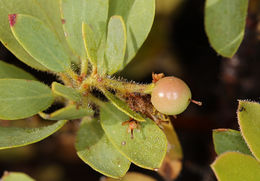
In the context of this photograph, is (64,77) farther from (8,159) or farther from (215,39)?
(8,159)

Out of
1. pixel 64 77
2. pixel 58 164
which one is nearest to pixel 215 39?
pixel 64 77

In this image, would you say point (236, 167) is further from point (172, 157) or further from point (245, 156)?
point (172, 157)

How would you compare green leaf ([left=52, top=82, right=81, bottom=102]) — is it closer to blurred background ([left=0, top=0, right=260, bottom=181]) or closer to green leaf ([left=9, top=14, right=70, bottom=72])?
green leaf ([left=9, top=14, right=70, bottom=72])

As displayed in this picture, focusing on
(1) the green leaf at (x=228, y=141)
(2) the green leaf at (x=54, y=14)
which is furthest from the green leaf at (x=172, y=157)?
(2) the green leaf at (x=54, y=14)

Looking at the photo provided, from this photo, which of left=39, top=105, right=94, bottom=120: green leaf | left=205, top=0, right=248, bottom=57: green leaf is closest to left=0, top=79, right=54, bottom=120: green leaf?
left=39, top=105, right=94, bottom=120: green leaf

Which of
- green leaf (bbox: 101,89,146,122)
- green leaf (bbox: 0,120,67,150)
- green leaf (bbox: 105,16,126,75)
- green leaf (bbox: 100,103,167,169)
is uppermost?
green leaf (bbox: 105,16,126,75)

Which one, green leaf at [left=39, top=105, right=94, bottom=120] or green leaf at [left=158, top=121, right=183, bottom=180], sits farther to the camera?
green leaf at [left=158, top=121, right=183, bottom=180]
